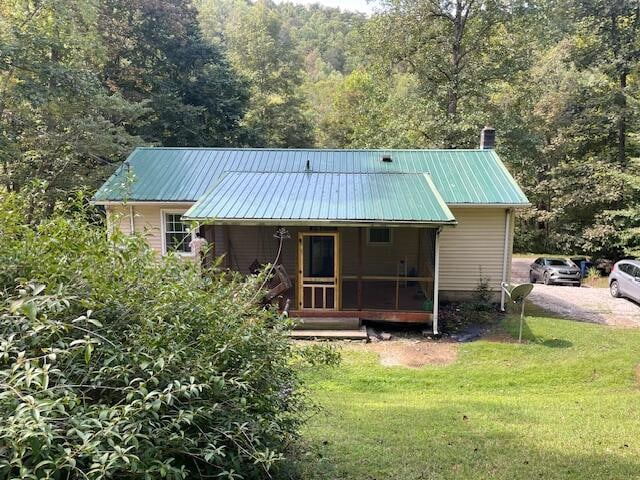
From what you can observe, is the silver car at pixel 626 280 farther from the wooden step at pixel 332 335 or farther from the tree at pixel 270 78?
the tree at pixel 270 78

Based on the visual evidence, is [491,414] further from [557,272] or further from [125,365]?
[557,272]

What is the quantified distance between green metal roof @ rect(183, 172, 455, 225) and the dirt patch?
291 centimetres

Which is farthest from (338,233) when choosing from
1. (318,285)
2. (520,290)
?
(520,290)

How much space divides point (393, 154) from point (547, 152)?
1905 centimetres

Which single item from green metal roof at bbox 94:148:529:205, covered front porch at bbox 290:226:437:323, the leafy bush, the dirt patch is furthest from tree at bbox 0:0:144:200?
the leafy bush

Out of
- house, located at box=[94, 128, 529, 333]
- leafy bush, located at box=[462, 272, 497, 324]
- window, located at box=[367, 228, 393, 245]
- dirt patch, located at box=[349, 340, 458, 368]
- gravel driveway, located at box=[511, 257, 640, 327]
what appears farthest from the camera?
window, located at box=[367, 228, 393, 245]

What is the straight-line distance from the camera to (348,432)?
5820 mm

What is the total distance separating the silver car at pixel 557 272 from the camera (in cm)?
2014

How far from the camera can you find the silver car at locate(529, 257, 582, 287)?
20.1m

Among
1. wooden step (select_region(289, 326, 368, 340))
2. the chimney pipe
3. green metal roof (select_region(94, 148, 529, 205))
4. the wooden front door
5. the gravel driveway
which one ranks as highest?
the chimney pipe

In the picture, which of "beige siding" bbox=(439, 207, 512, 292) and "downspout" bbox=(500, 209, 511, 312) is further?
"beige siding" bbox=(439, 207, 512, 292)

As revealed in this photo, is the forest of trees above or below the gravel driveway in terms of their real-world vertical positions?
above

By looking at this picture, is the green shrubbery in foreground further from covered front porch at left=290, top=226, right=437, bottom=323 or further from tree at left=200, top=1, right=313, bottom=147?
tree at left=200, top=1, right=313, bottom=147

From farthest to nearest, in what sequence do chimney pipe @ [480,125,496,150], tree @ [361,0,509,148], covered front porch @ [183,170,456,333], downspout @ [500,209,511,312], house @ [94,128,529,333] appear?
tree @ [361,0,509,148] → chimney pipe @ [480,125,496,150] → downspout @ [500,209,511,312] → house @ [94,128,529,333] → covered front porch @ [183,170,456,333]
